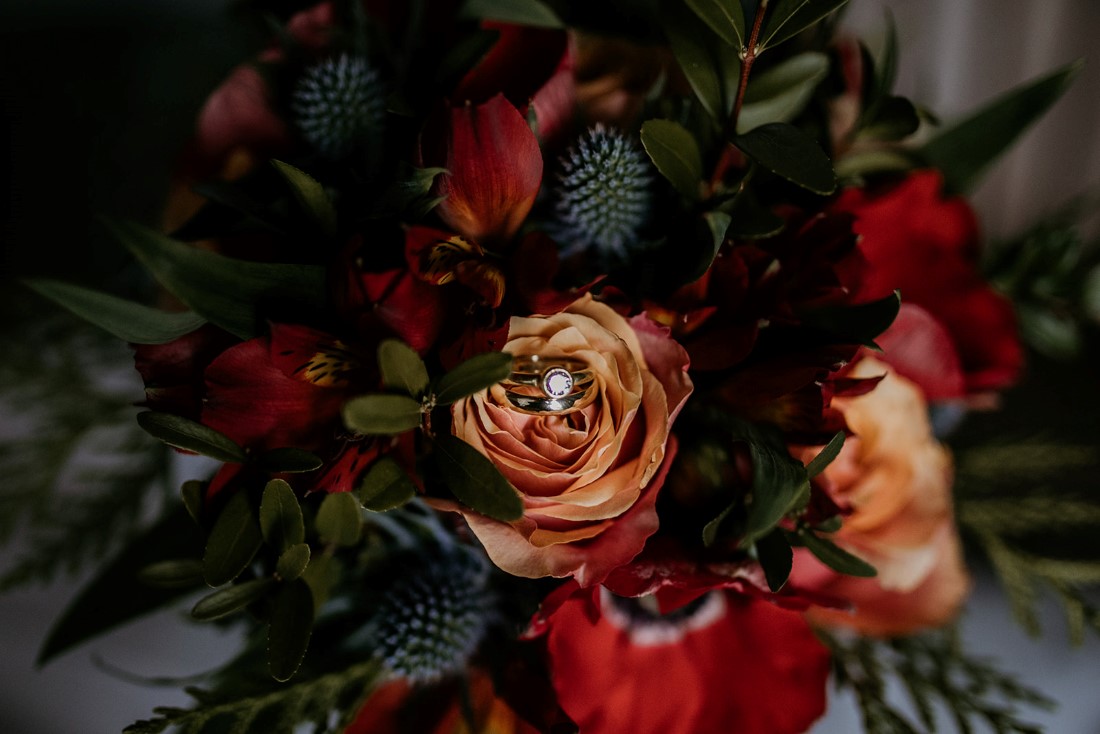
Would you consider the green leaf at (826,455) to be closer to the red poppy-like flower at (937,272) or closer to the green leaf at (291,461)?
the red poppy-like flower at (937,272)

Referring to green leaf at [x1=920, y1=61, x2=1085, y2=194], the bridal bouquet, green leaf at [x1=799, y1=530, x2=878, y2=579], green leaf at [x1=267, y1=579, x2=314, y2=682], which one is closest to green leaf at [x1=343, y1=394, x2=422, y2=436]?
the bridal bouquet

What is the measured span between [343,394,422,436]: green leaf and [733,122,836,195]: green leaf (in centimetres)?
19

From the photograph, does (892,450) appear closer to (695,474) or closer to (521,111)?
(695,474)

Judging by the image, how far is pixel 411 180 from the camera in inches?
13.4

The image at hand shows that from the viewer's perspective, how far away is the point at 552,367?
14.1 inches

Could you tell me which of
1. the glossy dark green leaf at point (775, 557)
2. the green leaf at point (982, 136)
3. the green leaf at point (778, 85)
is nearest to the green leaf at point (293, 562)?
the glossy dark green leaf at point (775, 557)

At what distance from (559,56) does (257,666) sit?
411 mm

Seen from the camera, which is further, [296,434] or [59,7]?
[59,7]

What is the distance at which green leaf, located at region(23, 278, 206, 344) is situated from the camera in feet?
1.04

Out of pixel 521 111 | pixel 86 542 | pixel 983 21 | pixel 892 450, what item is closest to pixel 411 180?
pixel 521 111

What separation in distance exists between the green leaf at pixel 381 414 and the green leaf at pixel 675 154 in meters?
0.16

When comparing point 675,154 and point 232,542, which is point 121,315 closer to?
point 232,542

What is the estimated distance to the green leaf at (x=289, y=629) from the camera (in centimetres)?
35

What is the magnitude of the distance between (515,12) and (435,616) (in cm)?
34
